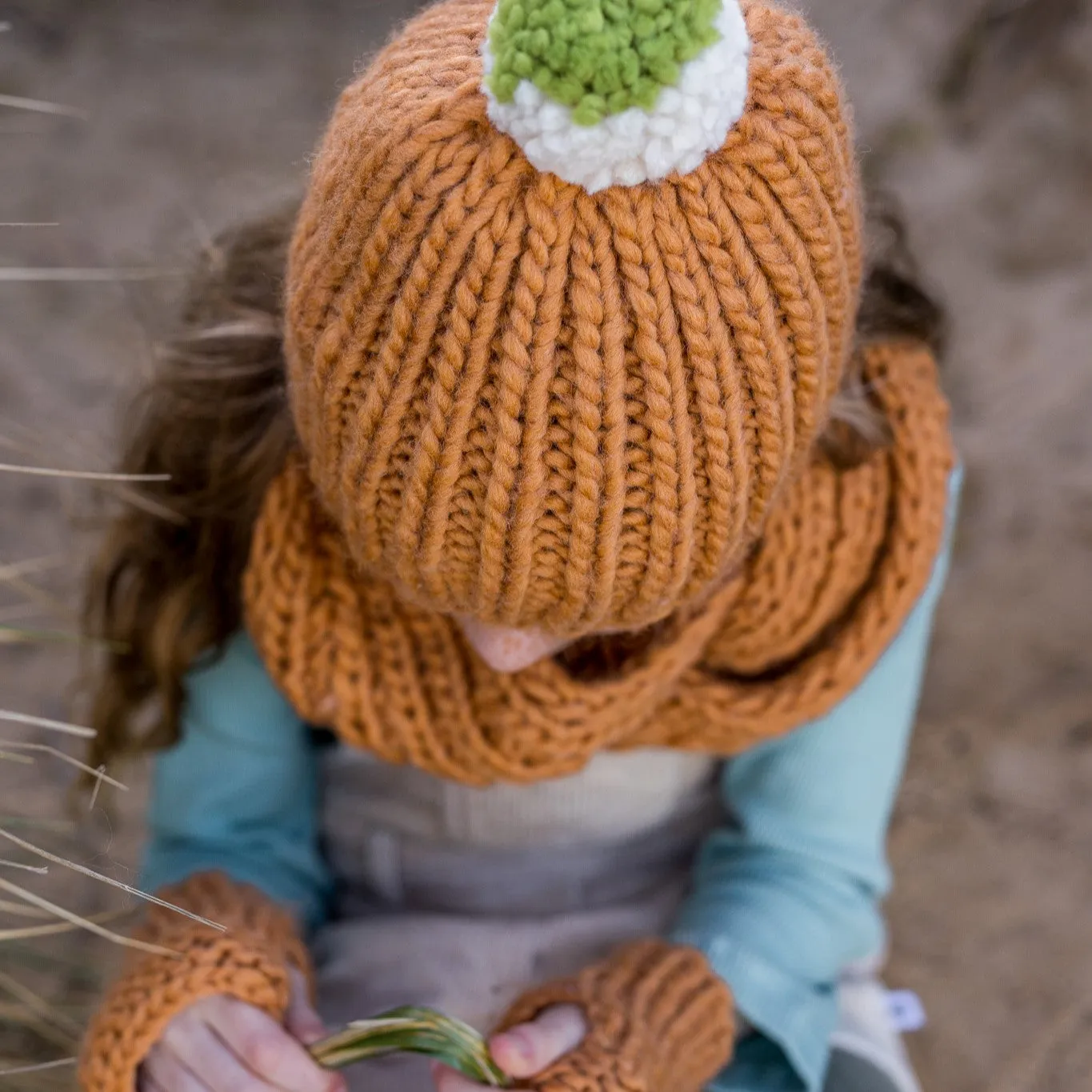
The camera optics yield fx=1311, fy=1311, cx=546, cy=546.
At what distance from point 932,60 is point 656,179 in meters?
1.82

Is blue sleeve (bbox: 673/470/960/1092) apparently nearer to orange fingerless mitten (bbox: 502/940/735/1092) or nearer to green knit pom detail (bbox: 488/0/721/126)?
orange fingerless mitten (bbox: 502/940/735/1092)

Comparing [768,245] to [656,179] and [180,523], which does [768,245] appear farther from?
[180,523]

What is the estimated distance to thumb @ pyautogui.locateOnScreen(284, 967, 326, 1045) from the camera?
0.96 metres

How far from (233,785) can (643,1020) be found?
16.8 inches

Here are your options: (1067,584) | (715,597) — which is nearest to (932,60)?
(1067,584)

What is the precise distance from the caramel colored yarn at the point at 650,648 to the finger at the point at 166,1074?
261 mm

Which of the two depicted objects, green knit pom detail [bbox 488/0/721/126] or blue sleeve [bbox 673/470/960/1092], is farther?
blue sleeve [bbox 673/470/960/1092]

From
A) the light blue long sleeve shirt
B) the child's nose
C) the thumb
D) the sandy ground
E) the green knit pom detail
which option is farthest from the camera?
the sandy ground

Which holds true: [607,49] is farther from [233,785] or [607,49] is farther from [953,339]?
[953,339]

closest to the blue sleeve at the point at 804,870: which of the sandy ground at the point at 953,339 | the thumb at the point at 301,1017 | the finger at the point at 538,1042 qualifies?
the finger at the point at 538,1042

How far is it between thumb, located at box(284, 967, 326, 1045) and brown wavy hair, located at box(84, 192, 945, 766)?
0.25 m

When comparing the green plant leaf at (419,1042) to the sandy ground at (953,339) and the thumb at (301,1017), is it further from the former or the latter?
the sandy ground at (953,339)

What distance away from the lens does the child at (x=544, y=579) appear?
2.09 ft

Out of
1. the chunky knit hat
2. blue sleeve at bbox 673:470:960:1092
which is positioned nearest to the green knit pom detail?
the chunky knit hat
